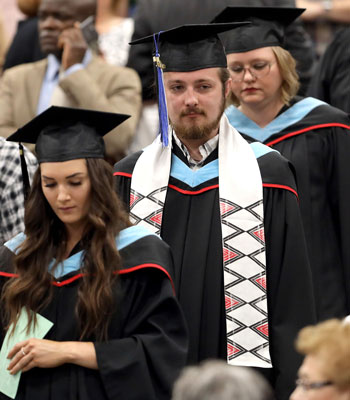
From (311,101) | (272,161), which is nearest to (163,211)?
(272,161)

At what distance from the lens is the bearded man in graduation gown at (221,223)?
17.6 feet

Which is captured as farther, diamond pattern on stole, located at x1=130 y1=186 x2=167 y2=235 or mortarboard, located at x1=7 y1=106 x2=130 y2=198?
diamond pattern on stole, located at x1=130 y1=186 x2=167 y2=235

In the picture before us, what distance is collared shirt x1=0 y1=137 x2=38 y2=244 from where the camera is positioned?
6508mm

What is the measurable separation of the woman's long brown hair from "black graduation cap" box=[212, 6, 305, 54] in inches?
73.7

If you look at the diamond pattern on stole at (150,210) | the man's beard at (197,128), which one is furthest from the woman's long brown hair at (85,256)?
the man's beard at (197,128)

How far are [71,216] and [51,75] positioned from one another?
3.34 meters

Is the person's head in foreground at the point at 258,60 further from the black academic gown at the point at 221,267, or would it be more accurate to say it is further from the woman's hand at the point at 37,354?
the woman's hand at the point at 37,354

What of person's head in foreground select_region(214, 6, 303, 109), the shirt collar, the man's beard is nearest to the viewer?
the man's beard

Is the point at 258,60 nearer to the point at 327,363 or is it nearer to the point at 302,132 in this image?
the point at 302,132

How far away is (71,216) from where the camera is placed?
486cm

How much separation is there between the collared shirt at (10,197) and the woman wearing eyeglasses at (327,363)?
10.5ft

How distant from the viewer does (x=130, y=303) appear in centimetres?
474

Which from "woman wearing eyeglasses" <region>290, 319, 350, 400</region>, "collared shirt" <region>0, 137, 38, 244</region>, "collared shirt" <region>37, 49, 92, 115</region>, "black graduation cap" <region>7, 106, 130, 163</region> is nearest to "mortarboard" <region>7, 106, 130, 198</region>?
"black graduation cap" <region>7, 106, 130, 163</region>

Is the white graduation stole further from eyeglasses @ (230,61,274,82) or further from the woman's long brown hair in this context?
eyeglasses @ (230,61,274,82)
